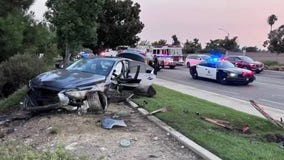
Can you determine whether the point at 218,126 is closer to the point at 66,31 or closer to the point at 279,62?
the point at 66,31

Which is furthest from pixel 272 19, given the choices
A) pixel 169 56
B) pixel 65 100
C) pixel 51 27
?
pixel 65 100

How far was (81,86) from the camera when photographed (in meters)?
10.5

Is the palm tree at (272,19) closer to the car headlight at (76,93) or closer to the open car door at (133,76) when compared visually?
the open car door at (133,76)

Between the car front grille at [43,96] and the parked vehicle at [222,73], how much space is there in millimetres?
17549

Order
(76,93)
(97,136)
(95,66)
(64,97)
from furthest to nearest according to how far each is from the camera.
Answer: (95,66) → (76,93) → (64,97) → (97,136)

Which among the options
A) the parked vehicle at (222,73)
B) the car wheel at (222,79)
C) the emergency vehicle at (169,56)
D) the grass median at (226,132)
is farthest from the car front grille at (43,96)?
the emergency vehicle at (169,56)

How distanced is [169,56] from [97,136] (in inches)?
1382

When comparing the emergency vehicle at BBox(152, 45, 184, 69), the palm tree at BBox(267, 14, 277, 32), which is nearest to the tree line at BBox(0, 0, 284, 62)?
the emergency vehicle at BBox(152, 45, 184, 69)

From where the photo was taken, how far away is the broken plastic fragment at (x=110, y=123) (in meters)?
9.01

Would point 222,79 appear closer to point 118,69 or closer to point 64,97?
point 118,69

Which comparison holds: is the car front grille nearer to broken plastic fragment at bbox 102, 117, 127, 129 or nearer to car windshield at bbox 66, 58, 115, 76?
broken plastic fragment at bbox 102, 117, 127, 129

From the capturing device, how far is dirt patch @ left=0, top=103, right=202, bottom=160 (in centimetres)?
710

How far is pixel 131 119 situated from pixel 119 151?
2.95 m

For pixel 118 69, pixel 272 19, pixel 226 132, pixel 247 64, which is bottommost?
pixel 247 64
